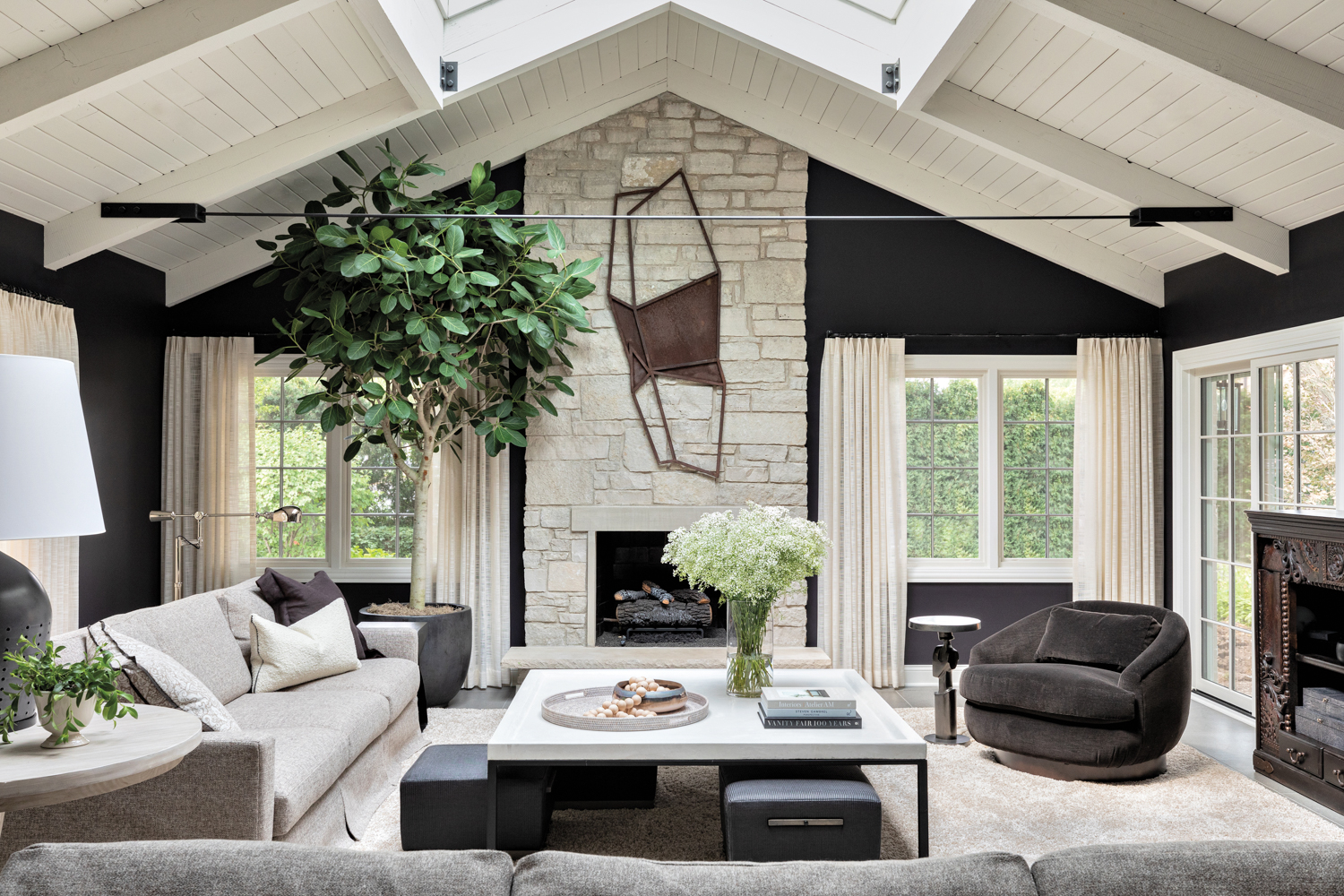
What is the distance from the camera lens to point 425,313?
4996 millimetres

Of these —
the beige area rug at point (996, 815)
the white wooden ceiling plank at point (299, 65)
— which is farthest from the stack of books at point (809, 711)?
the white wooden ceiling plank at point (299, 65)

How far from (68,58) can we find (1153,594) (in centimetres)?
613

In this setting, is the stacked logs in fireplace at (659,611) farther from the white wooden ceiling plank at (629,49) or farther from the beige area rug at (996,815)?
the white wooden ceiling plank at (629,49)

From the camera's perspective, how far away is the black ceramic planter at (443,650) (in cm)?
503

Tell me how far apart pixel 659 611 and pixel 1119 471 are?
9.74 feet

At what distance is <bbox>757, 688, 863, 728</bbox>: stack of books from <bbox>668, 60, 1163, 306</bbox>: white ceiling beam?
3.63 metres

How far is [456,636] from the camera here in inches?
207

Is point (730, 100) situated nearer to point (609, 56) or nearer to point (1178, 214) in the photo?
point (609, 56)

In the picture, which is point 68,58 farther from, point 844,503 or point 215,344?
point 844,503

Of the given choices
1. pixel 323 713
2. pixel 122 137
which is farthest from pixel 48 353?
pixel 323 713

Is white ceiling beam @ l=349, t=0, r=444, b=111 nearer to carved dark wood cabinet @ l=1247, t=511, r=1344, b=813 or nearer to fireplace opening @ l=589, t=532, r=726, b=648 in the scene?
fireplace opening @ l=589, t=532, r=726, b=648

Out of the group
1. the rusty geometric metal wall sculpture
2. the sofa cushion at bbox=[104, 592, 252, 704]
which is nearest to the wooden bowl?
the sofa cushion at bbox=[104, 592, 252, 704]

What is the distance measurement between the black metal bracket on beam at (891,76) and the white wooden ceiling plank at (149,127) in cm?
329

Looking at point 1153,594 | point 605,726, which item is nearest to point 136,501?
point 605,726
